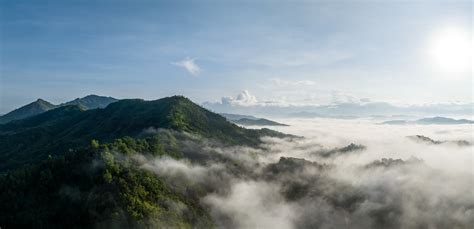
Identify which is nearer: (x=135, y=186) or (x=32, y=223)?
(x=32, y=223)

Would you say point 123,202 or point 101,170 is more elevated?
point 101,170

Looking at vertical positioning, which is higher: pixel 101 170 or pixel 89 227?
pixel 101 170

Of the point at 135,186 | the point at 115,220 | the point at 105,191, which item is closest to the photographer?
the point at 115,220

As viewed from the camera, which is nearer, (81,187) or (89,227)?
(89,227)

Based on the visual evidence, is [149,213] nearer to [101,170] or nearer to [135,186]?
[135,186]

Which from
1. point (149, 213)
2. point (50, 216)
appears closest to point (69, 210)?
point (50, 216)

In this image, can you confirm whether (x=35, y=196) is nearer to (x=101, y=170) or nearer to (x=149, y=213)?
(x=101, y=170)

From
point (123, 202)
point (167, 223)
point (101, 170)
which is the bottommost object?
point (167, 223)

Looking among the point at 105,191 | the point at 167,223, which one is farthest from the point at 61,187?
the point at 167,223

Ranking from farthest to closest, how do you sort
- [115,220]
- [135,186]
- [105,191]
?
[135,186]
[105,191]
[115,220]
